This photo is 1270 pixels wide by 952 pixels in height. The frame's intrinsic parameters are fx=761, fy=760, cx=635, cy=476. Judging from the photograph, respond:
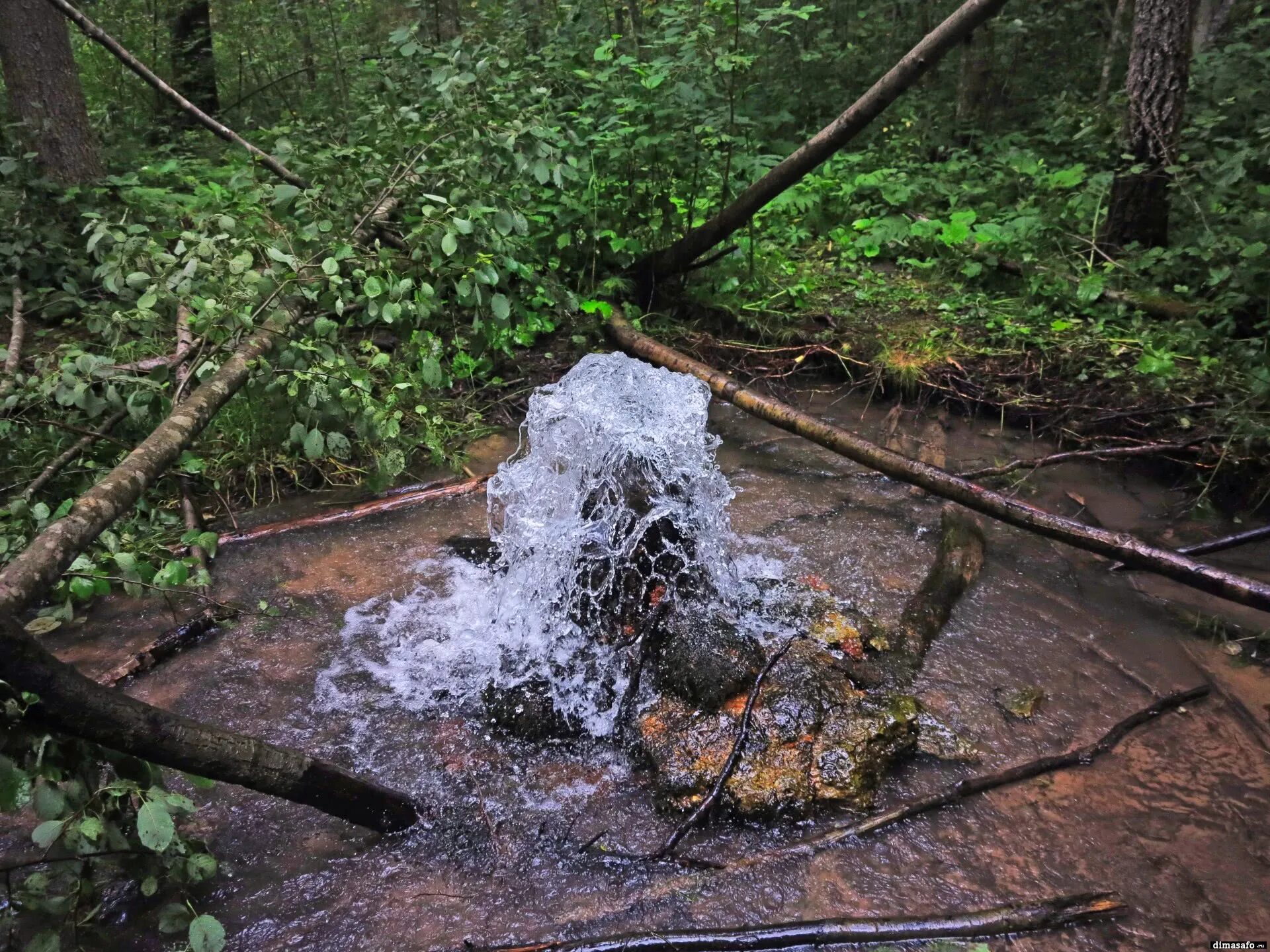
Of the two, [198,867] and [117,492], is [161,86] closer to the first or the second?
→ [117,492]

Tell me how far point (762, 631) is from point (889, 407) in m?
2.51

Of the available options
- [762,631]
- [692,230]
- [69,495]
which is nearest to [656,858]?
[762,631]

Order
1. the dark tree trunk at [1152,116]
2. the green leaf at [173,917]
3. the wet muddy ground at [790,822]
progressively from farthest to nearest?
the dark tree trunk at [1152,116] < the wet muddy ground at [790,822] < the green leaf at [173,917]

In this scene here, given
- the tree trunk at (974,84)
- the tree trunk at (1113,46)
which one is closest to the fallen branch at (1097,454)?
the tree trunk at (1113,46)

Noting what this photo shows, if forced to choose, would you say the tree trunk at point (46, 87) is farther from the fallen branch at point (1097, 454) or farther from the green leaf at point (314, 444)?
the fallen branch at point (1097, 454)

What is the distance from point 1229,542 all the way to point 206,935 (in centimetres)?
431

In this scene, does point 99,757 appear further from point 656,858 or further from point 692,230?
point 692,230

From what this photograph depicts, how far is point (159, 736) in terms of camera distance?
1.68 meters

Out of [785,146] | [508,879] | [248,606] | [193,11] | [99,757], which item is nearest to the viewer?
[99,757]

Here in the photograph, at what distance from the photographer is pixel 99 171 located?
233 inches

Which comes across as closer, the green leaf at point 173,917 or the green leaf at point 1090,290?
the green leaf at point 173,917

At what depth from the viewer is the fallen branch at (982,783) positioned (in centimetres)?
242

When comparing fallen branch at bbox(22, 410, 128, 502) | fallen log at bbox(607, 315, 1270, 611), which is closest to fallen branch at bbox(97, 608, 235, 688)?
fallen branch at bbox(22, 410, 128, 502)

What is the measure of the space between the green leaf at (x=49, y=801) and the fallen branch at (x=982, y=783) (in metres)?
1.76
